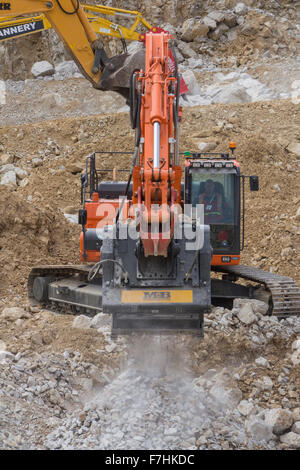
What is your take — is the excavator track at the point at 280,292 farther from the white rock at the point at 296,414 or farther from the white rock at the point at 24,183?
the white rock at the point at 24,183

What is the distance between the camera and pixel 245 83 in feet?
76.9

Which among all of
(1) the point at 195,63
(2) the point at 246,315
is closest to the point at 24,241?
(2) the point at 246,315

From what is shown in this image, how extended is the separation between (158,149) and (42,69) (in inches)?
830

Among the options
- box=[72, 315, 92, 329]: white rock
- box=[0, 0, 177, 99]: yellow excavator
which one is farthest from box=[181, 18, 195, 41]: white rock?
box=[72, 315, 92, 329]: white rock

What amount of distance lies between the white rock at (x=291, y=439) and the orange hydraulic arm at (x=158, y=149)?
213 centimetres

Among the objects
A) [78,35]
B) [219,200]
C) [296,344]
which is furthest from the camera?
[78,35]

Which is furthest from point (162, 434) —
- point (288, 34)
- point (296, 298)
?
point (288, 34)

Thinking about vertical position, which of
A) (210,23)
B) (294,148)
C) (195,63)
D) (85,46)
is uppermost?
(210,23)

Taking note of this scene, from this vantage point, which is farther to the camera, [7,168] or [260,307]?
[7,168]

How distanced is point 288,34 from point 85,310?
2064cm

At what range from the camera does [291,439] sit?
5.62m

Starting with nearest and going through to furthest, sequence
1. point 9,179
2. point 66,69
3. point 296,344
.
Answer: point 296,344 → point 9,179 → point 66,69

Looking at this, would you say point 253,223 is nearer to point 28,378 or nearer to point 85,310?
point 85,310

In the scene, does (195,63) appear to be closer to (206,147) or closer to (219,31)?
(219,31)
